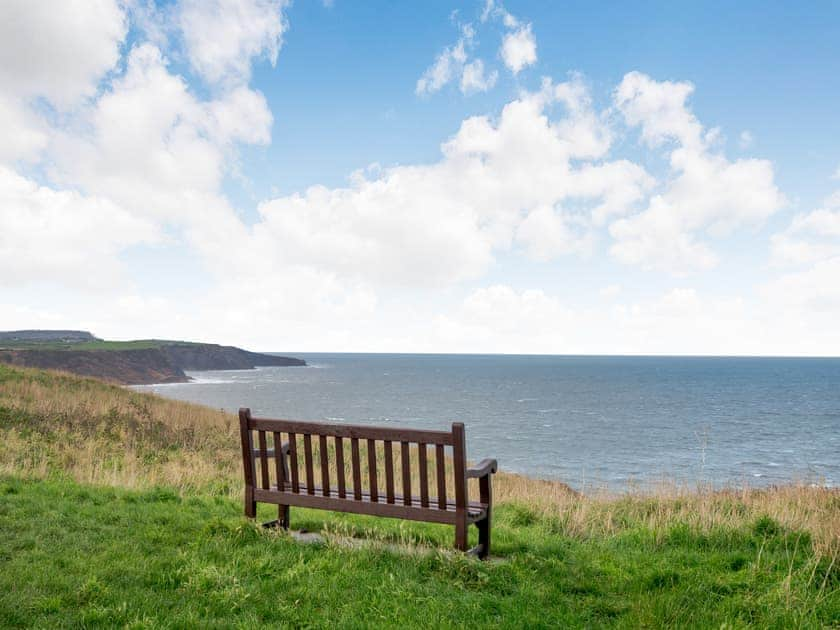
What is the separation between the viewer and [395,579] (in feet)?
14.9

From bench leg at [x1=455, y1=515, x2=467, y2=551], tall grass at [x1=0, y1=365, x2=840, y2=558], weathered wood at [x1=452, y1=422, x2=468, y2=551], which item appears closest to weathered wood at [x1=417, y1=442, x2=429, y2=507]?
weathered wood at [x1=452, y1=422, x2=468, y2=551]

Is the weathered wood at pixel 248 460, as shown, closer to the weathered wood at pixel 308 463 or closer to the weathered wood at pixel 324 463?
the weathered wood at pixel 308 463

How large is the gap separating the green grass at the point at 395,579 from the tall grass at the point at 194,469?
656mm

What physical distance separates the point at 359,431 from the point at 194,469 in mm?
6546

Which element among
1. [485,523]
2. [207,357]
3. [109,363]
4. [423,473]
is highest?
[423,473]

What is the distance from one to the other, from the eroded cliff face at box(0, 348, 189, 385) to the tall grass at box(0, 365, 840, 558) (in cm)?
6441

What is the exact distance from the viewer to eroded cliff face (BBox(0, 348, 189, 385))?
78.5m

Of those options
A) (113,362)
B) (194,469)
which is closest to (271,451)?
(194,469)

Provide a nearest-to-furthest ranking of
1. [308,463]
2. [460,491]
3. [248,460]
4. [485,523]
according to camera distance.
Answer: [460,491] → [485,523] → [308,463] → [248,460]

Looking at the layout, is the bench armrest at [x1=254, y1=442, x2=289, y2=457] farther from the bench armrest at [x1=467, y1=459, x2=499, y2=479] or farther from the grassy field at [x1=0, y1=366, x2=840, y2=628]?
the bench armrest at [x1=467, y1=459, x2=499, y2=479]

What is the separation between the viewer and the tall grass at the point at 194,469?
6773 millimetres

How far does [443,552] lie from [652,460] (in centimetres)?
2765

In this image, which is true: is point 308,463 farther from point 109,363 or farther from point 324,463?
point 109,363

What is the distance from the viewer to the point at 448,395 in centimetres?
7269
